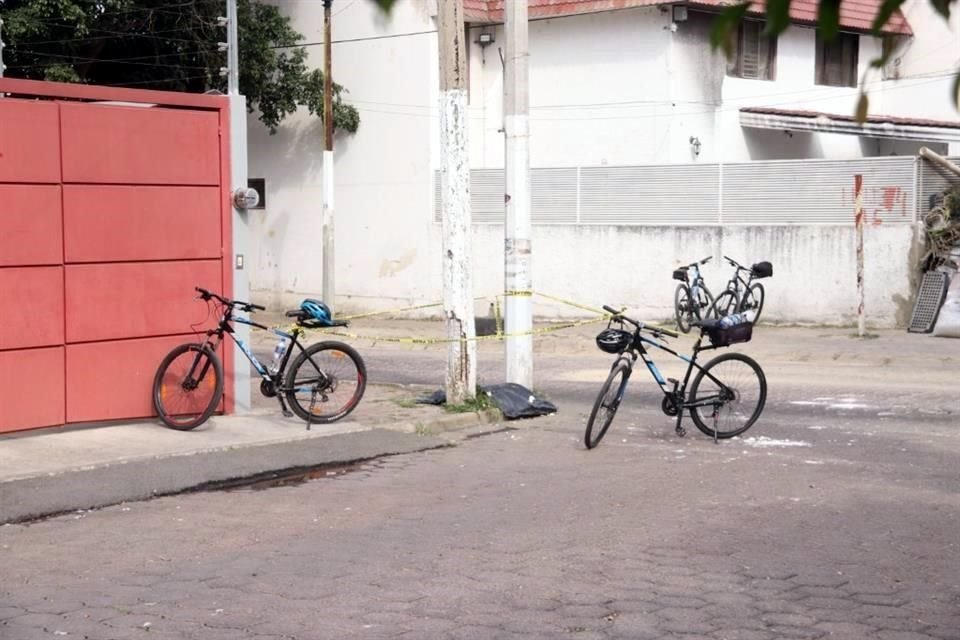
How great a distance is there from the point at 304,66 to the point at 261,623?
22.8m

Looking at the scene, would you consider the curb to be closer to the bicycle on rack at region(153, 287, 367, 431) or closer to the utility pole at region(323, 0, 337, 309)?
the bicycle on rack at region(153, 287, 367, 431)

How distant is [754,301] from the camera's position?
21.6 m

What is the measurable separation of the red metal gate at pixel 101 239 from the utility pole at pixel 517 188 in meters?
3.01

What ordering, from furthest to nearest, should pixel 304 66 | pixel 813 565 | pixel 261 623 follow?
pixel 304 66 < pixel 813 565 < pixel 261 623

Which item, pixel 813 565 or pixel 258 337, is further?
pixel 258 337

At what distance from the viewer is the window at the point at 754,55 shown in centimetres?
2681

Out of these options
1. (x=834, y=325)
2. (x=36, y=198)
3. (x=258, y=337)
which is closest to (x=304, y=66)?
(x=258, y=337)

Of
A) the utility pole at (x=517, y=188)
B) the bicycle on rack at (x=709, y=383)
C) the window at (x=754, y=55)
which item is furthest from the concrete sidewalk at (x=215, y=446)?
the window at (x=754, y=55)

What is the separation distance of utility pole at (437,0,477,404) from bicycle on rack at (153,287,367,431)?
3.76 ft

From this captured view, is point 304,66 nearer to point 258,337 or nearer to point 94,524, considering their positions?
point 258,337

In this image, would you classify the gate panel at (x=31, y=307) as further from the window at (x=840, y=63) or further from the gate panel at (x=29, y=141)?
the window at (x=840, y=63)

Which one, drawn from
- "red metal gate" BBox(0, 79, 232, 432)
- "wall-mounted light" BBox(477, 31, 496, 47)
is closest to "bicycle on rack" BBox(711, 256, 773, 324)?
"wall-mounted light" BBox(477, 31, 496, 47)

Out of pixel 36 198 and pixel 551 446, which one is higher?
pixel 36 198

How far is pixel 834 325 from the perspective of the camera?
839 inches
